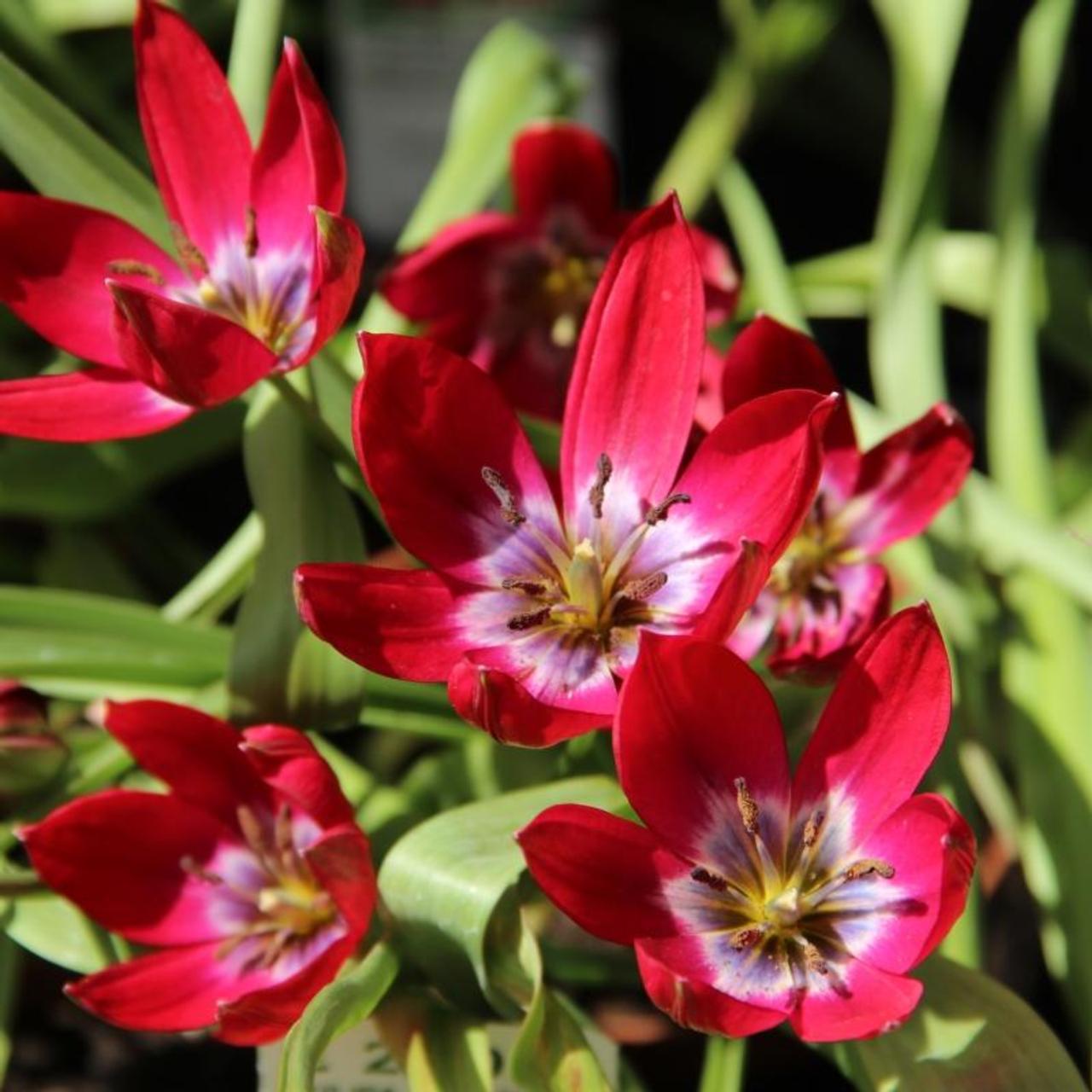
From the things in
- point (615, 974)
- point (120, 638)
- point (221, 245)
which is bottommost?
point (615, 974)

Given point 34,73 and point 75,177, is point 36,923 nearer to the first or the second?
point 75,177

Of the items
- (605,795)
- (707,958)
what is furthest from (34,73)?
(707,958)

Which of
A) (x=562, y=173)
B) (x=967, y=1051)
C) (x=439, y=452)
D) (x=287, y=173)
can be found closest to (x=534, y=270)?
(x=562, y=173)

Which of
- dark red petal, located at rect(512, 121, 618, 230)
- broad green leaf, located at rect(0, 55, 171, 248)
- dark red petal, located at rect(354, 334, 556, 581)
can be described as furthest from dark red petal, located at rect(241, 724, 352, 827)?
dark red petal, located at rect(512, 121, 618, 230)

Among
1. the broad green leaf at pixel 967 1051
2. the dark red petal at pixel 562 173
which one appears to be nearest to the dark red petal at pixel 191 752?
the broad green leaf at pixel 967 1051

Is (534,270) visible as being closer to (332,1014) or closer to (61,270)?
(61,270)

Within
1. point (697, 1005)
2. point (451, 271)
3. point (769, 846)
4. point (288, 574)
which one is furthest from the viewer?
point (451, 271)
